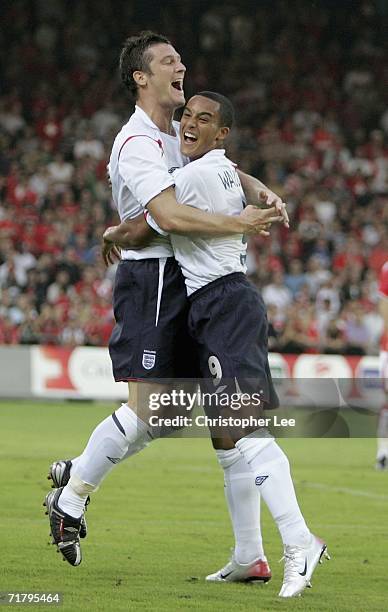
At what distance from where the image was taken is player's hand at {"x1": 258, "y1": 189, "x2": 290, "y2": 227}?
5902 millimetres

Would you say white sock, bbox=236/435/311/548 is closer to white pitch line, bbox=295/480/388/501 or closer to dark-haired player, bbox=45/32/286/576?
dark-haired player, bbox=45/32/286/576

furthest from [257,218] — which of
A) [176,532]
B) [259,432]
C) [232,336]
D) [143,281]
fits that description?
[176,532]

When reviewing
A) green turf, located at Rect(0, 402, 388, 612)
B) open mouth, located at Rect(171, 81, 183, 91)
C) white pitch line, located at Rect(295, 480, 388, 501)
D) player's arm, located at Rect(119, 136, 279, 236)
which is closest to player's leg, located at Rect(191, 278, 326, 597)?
green turf, located at Rect(0, 402, 388, 612)

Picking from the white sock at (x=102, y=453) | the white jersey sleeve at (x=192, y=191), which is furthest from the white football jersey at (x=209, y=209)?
the white sock at (x=102, y=453)

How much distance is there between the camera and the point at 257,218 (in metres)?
5.74

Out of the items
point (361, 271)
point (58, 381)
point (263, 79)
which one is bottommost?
point (58, 381)

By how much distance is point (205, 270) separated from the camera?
19.2 feet

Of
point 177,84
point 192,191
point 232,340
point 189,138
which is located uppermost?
point 177,84

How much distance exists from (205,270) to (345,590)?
1.69m

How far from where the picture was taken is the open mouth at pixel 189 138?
5.99 m

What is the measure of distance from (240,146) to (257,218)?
1922 cm

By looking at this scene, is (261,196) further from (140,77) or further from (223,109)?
(140,77)

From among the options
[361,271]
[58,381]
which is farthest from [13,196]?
[361,271]

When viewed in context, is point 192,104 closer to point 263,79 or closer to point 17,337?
point 17,337
